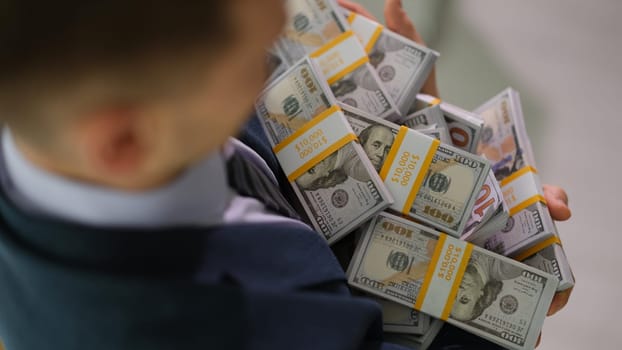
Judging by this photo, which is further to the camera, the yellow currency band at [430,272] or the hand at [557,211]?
the hand at [557,211]

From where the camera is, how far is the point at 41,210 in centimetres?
49

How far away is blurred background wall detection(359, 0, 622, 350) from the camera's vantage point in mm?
1411

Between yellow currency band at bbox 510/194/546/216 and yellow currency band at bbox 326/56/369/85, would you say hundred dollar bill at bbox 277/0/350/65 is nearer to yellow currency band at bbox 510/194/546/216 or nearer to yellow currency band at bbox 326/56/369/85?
yellow currency band at bbox 326/56/369/85

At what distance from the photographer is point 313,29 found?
3.19ft

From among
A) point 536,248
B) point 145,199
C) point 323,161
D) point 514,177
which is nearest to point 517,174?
point 514,177

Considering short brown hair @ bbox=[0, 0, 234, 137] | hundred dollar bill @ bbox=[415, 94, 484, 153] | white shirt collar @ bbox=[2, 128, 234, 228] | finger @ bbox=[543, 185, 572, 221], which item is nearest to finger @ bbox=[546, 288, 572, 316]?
finger @ bbox=[543, 185, 572, 221]

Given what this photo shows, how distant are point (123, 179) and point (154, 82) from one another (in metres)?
0.09

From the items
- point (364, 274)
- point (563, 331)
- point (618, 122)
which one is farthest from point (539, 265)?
point (618, 122)

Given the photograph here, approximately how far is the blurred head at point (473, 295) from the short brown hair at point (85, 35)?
558 mm

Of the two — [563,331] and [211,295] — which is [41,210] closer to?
[211,295]

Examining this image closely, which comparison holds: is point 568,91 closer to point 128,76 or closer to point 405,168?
point 405,168

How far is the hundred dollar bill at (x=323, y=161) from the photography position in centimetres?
82

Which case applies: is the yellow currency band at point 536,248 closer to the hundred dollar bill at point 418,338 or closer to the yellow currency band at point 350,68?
the hundred dollar bill at point 418,338

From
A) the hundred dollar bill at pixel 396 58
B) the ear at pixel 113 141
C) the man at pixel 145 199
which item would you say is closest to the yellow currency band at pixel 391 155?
the hundred dollar bill at pixel 396 58
